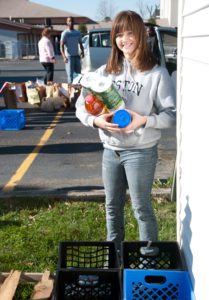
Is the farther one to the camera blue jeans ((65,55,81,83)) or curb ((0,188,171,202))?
blue jeans ((65,55,81,83))

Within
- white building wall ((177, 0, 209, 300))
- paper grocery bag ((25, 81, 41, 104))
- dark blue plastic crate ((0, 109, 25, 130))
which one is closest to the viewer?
white building wall ((177, 0, 209, 300))

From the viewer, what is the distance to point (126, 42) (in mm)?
2844

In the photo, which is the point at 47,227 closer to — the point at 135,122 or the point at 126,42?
the point at 135,122

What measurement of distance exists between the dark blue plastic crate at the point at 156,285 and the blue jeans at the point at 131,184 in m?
0.54

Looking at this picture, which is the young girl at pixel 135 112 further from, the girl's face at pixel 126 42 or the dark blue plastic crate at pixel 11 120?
the dark blue plastic crate at pixel 11 120

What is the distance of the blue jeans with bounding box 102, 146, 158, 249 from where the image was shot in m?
2.97

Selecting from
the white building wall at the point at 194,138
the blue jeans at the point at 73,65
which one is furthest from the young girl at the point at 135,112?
the blue jeans at the point at 73,65

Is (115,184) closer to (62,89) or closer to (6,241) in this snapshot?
(6,241)

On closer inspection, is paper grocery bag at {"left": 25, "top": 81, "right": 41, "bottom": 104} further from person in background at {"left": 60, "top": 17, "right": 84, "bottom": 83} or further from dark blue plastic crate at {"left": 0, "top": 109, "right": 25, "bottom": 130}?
dark blue plastic crate at {"left": 0, "top": 109, "right": 25, "bottom": 130}

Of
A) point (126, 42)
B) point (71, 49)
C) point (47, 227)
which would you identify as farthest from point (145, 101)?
point (71, 49)

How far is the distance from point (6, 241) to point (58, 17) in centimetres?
7613

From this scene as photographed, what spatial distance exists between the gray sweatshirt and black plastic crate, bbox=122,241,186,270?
62cm

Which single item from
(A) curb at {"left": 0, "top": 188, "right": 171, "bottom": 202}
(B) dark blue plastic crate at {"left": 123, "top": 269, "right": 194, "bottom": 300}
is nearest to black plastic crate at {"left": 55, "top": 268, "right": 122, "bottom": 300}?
(B) dark blue plastic crate at {"left": 123, "top": 269, "right": 194, "bottom": 300}

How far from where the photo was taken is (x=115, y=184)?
3127 mm
